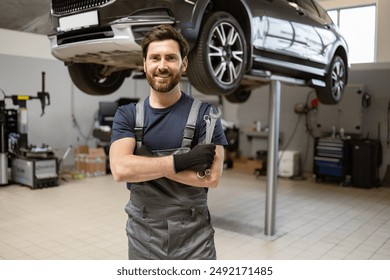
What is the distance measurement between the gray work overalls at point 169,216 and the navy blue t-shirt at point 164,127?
25 mm

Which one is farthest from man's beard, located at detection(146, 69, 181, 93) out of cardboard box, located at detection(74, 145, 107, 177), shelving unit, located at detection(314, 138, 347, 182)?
cardboard box, located at detection(74, 145, 107, 177)

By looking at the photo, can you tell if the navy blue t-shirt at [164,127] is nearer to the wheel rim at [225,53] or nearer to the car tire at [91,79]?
the wheel rim at [225,53]

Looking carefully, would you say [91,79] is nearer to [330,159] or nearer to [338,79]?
[338,79]

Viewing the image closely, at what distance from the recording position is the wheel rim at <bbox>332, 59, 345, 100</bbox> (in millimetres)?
3826

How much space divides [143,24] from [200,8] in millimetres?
422

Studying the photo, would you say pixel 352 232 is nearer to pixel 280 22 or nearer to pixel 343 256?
pixel 343 256

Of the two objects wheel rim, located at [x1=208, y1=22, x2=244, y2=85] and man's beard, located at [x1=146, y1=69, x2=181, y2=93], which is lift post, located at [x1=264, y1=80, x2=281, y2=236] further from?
man's beard, located at [x1=146, y1=69, x2=181, y2=93]

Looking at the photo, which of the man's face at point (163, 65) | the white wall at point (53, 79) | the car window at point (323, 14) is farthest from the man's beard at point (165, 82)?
the car window at point (323, 14)

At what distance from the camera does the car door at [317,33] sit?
304cm

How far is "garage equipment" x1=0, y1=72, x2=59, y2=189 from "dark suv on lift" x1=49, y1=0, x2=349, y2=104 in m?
0.44

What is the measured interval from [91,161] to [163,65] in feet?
14.8

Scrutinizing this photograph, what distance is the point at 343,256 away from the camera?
2.60 meters

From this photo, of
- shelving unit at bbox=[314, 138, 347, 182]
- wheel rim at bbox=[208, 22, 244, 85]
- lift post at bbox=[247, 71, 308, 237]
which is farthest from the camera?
shelving unit at bbox=[314, 138, 347, 182]

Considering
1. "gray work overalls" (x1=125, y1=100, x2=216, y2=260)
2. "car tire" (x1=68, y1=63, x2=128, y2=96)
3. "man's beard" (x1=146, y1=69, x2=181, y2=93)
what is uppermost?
"car tire" (x1=68, y1=63, x2=128, y2=96)
